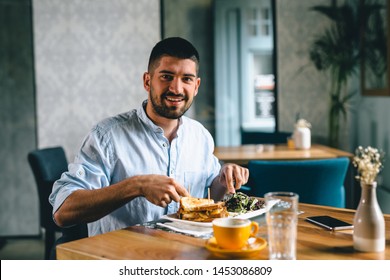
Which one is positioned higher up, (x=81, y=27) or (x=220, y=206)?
(x=81, y=27)

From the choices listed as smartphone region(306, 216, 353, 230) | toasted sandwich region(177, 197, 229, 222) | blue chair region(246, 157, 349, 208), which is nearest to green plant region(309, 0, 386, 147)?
blue chair region(246, 157, 349, 208)

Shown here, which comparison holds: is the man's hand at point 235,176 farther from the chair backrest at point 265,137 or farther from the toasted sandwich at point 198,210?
the chair backrest at point 265,137

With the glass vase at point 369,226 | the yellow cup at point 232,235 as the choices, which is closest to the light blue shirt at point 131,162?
the yellow cup at point 232,235

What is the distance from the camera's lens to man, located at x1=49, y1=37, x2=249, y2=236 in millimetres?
1641

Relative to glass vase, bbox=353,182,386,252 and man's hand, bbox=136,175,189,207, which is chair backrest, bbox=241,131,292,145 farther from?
glass vase, bbox=353,182,386,252

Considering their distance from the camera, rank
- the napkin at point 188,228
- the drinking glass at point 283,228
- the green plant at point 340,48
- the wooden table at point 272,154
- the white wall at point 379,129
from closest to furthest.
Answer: the drinking glass at point 283,228, the napkin at point 188,228, the wooden table at point 272,154, the white wall at point 379,129, the green plant at point 340,48

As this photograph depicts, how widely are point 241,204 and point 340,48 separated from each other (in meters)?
3.34

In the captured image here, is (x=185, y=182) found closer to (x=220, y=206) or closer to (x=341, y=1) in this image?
(x=220, y=206)

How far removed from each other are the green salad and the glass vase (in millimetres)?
387

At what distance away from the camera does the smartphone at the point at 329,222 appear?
1.42 metres

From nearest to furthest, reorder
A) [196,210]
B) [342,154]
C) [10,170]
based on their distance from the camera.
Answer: [196,210] → [342,154] → [10,170]

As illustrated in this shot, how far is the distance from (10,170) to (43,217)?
54.2 inches
